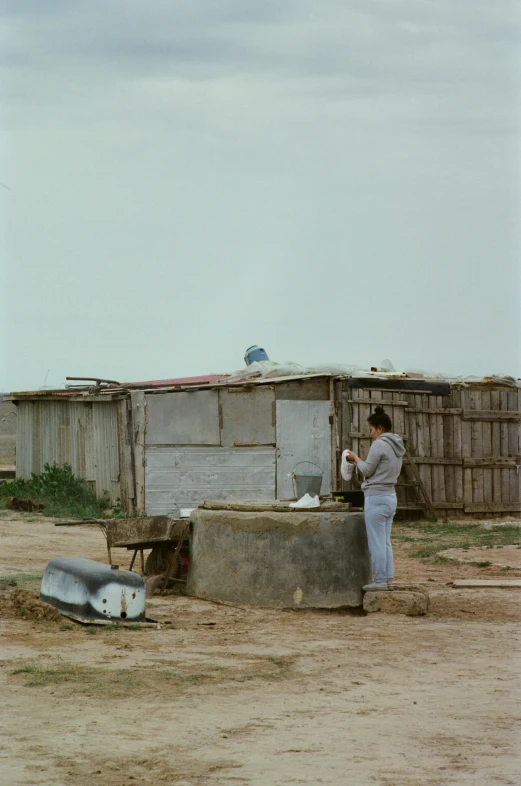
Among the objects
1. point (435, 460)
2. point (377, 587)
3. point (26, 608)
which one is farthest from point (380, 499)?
point (435, 460)

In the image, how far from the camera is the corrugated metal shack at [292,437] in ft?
59.0

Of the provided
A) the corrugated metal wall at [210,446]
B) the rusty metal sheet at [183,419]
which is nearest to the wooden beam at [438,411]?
the corrugated metal wall at [210,446]

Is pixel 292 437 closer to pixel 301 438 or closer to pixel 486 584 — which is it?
pixel 301 438

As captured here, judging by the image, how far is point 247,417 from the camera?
59.1 ft

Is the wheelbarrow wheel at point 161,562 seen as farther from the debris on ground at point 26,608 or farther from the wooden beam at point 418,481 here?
the wooden beam at point 418,481

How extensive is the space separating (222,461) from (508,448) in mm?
5223

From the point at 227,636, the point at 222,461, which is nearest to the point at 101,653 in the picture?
the point at 227,636

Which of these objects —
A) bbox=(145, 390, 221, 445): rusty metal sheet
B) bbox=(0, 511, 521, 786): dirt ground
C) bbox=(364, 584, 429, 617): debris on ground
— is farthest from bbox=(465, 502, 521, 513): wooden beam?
bbox=(364, 584, 429, 617): debris on ground

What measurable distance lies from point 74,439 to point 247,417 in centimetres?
407

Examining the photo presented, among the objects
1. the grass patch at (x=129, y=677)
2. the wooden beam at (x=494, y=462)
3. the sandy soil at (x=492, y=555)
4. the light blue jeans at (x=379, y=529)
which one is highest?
the wooden beam at (x=494, y=462)

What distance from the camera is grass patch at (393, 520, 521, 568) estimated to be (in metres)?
14.2

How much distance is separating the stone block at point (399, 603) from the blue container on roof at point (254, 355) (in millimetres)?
12610

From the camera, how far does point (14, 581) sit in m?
10.6

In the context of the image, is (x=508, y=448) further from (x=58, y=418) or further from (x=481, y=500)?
(x=58, y=418)
